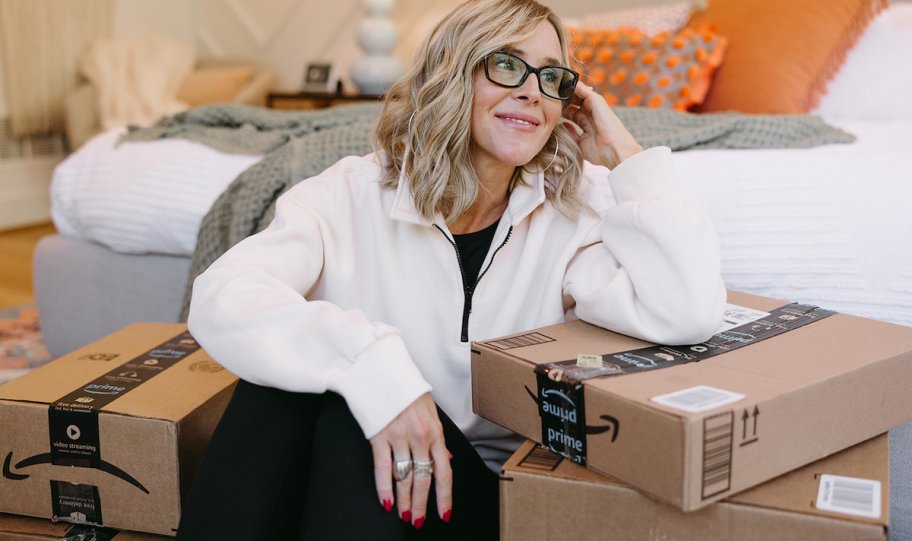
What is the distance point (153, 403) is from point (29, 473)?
20 centimetres

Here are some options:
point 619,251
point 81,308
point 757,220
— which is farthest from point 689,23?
point 81,308

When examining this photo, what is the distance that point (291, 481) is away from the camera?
993 millimetres

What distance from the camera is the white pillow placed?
90.4 inches

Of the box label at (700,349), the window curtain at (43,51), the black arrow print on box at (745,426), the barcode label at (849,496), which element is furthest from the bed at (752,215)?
the window curtain at (43,51)

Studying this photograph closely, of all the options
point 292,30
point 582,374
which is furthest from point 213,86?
point 582,374

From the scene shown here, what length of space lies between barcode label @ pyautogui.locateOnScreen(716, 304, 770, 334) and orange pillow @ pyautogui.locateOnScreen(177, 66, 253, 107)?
334cm

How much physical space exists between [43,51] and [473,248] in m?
3.64

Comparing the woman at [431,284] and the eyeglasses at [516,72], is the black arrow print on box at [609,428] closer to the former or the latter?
the woman at [431,284]

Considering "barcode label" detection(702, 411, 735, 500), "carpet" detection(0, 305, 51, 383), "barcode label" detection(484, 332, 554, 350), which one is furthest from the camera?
"carpet" detection(0, 305, 51, 383)

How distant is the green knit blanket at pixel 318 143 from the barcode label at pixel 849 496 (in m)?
0.91

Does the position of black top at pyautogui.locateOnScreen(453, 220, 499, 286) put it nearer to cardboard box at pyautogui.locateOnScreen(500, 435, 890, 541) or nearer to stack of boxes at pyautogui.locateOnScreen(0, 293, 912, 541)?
stack of boxes at pyautogui.locateOnScreen(0, 293, 912, 541)

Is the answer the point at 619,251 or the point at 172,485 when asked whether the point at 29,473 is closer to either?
the point at 172,485

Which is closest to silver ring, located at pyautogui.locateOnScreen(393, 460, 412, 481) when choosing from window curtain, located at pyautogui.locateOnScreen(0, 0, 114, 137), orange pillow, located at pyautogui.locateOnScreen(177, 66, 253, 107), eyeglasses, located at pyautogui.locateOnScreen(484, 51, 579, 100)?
eyeglasses, located at pyautogui.locateOnScreen(484, 51, 579, 100)

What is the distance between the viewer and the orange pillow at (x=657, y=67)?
7.57 ft
